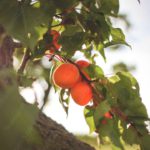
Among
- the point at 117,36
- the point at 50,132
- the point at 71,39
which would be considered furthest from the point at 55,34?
the point at 50,132

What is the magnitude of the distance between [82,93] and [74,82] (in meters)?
0.06

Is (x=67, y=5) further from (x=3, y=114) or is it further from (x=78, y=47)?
(x=3, y=114)

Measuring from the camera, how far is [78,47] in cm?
93

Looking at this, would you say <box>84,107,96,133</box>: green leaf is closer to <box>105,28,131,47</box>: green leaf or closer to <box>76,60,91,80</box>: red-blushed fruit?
<box>76,60,91,80</box>: red-blushed fruit

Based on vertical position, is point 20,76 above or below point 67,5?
below

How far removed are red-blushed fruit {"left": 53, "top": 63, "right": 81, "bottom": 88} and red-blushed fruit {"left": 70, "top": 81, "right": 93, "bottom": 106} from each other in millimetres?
17

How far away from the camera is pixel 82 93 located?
87 cm

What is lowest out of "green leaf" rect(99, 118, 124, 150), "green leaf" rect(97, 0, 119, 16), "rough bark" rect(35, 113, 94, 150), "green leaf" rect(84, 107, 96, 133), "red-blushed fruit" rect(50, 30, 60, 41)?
"rough bark" rect(35, 113, 94, 150)

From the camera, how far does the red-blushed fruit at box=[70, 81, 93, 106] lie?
88cm

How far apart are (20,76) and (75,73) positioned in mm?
154

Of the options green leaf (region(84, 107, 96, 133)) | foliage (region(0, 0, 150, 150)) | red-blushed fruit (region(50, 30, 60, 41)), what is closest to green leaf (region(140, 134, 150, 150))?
foliage (region(0, 0, 150, 150))

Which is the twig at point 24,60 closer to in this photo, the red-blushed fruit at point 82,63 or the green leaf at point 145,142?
the red-blushed fruit at point 82,63

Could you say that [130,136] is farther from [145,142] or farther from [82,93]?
[82,93]

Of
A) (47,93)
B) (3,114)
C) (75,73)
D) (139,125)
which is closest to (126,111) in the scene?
(139,125)
